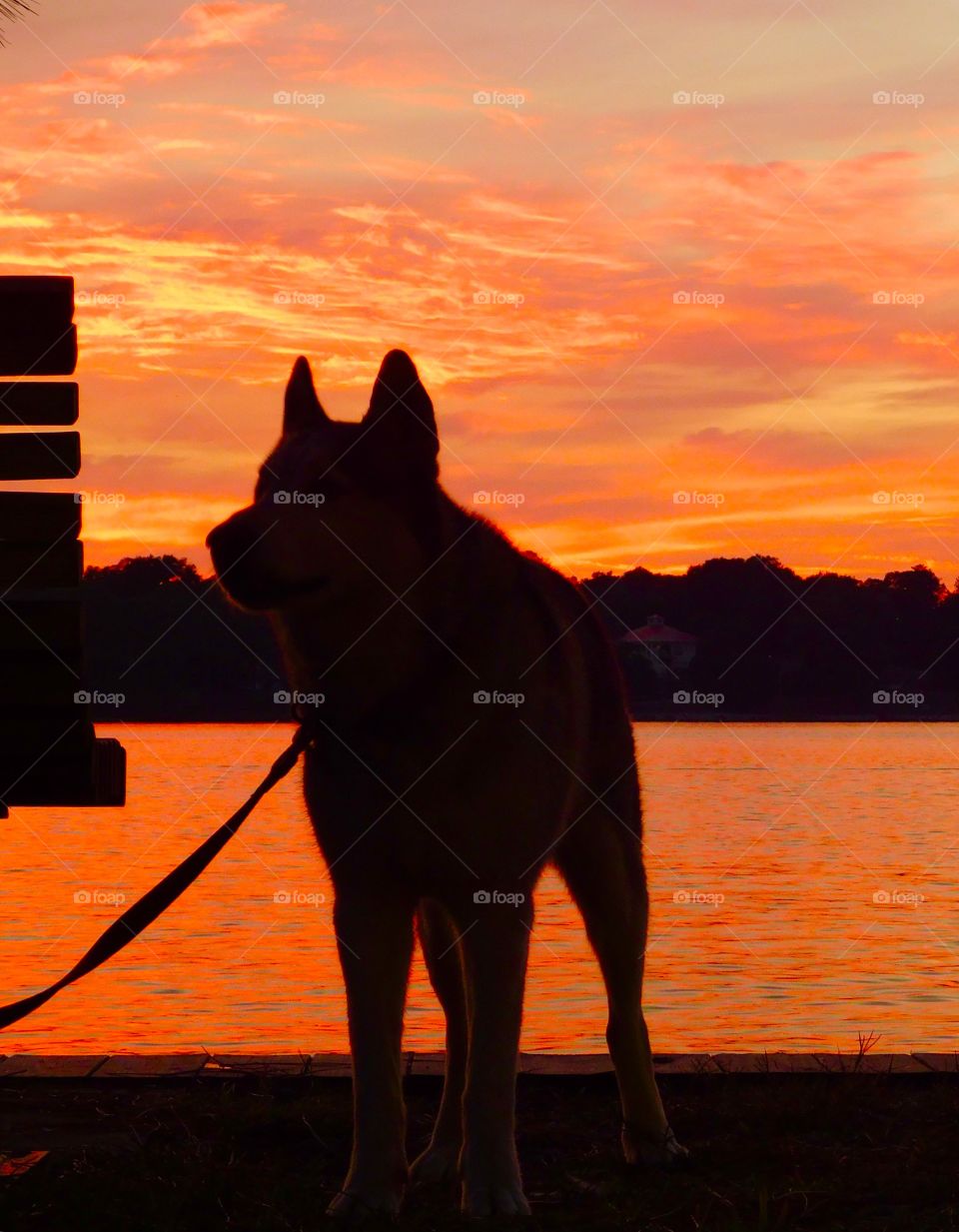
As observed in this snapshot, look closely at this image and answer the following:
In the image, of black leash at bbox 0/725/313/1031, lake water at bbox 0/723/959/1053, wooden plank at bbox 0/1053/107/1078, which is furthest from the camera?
lake water at bbox 0/723/959/1053

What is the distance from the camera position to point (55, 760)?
5512 mm

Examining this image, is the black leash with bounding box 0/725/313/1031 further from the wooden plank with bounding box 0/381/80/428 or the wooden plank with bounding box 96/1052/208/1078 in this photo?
the wooden plank with bounding box 96/1052/208/1078

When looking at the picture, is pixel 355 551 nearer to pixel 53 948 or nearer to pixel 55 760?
pixel 55 760

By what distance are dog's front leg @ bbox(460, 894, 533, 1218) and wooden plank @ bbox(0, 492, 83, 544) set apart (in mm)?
2011

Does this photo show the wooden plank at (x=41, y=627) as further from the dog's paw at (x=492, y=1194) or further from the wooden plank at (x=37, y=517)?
the dog's paw at (x=492, y=1194)

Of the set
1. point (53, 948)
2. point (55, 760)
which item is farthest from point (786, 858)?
point (55, 760)

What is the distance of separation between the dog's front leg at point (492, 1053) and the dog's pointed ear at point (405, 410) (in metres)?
1.46

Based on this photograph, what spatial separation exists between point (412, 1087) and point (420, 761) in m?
2.38

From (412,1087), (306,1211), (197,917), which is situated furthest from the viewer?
(197,917)

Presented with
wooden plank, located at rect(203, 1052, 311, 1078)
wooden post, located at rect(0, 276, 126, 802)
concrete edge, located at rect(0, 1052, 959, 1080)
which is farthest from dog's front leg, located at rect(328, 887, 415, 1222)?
wooden plank, located at rect(203, 1052, 311, 1078)

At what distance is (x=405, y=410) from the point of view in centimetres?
492

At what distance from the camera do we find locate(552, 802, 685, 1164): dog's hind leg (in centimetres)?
577

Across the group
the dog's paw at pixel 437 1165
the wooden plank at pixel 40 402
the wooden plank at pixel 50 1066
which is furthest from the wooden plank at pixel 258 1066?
the wooden plank at pixel 40 402

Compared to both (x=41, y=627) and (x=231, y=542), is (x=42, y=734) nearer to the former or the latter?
(x=41, y=627)
